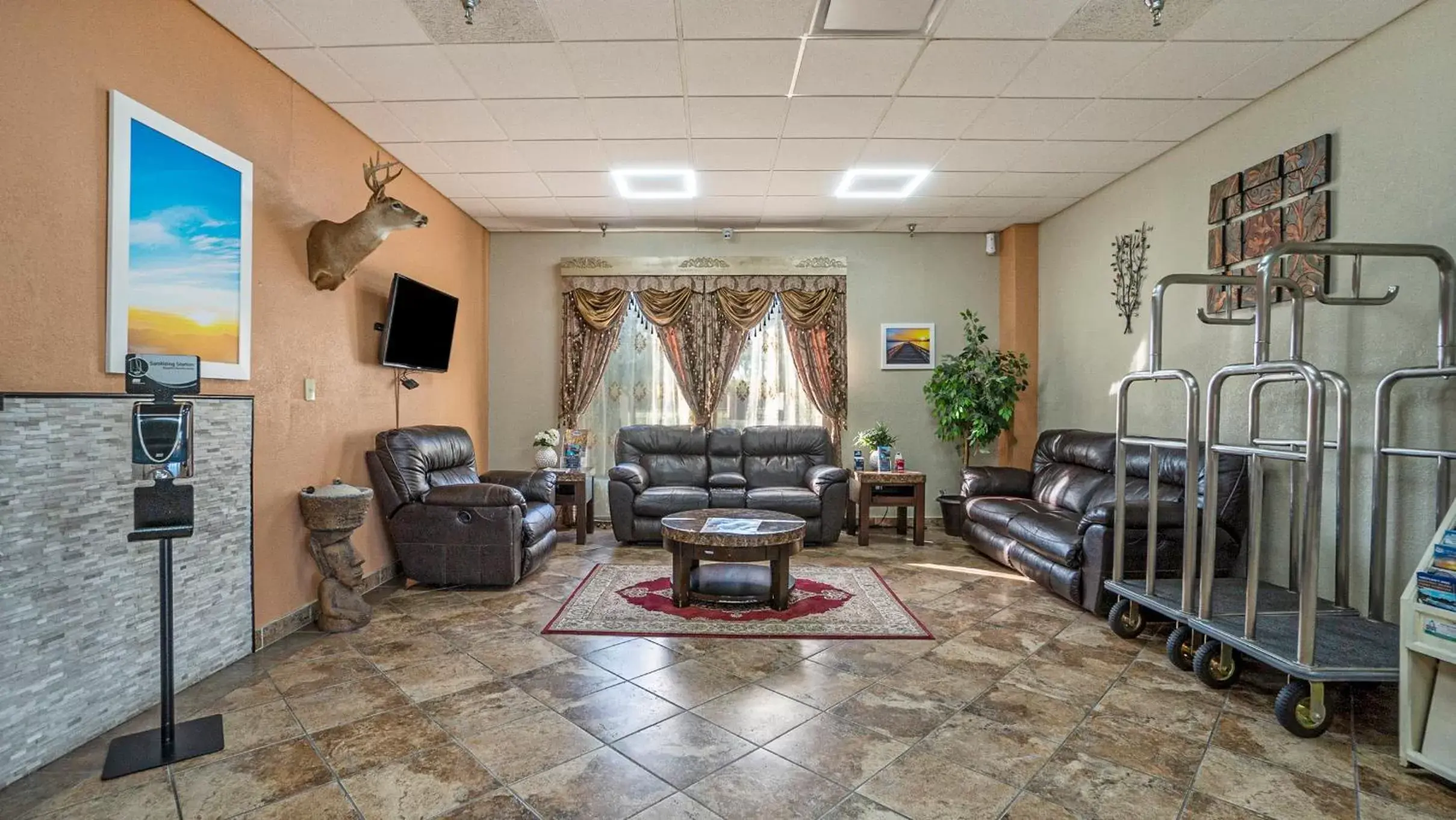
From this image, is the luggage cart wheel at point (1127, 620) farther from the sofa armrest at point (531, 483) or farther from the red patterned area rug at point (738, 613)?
the sofa armrest at point (531, 483)

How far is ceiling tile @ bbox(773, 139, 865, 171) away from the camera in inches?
177

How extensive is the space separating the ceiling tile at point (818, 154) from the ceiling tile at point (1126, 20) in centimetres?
154

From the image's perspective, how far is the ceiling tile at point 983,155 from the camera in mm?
4504

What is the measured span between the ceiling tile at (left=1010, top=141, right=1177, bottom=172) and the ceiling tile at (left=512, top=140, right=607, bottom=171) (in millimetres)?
3049

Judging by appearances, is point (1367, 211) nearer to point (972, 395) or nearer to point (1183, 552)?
point (1183, 552)

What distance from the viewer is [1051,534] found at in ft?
13.7

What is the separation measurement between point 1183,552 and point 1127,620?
0.46 metres

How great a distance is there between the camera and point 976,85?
3.68 m

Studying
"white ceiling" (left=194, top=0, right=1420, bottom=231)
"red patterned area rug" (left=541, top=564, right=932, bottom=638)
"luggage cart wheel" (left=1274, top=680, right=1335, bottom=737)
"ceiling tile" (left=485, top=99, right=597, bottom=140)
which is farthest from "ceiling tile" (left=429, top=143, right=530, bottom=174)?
"luggage cart wheel" (left=1274, top=680, right=1335, bottom=737)

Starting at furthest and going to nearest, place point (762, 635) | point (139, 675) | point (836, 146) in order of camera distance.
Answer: point (836, 146), point (762, 635), point (139, 675)

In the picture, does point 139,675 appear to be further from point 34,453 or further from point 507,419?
point 507,419

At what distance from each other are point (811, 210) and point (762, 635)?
4.02 metres

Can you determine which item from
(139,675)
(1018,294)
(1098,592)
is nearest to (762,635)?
(1098,592)

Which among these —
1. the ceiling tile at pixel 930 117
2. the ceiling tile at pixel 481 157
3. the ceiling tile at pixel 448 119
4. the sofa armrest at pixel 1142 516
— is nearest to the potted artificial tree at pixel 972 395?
the sofa armrest at pixel 1142 516
